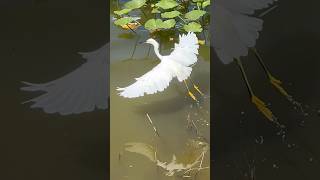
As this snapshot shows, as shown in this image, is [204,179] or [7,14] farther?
[204,179]

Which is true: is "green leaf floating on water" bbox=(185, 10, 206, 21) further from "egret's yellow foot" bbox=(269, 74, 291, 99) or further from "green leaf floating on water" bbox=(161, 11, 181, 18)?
"egret's yellow foot" bbox=(269, 74, 291, 99)

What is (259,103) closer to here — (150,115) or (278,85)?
(278,85)

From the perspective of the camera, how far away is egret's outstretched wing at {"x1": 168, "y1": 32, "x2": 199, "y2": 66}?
90.4 inches

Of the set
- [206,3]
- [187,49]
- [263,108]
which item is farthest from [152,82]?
[263,108]

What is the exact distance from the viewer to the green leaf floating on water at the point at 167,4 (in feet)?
7.48

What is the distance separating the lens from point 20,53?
7.22 ft

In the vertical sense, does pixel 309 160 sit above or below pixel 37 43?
below

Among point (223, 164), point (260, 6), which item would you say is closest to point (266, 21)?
point (260, 6)

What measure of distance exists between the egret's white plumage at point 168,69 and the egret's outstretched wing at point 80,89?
0.36 feet

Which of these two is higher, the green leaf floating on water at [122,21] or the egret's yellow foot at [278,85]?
the green leaf floating on water at [122,21]

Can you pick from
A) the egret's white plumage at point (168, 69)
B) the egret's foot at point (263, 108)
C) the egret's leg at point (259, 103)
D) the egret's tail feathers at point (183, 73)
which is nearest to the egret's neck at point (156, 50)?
the egret's white plumage at point (168, 69)

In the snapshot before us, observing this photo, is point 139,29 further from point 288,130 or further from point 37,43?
point 288,130

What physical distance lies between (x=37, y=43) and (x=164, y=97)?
68cm

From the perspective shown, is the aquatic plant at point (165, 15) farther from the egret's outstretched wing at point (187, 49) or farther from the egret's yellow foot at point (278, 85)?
the egret's yellow foot at point (278, 85)
